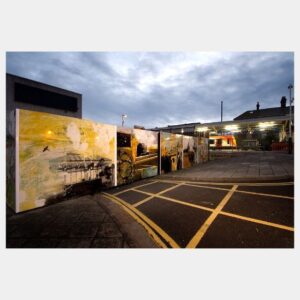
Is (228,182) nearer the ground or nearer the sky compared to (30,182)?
nearer the ground

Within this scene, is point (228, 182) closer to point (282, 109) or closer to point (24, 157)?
point (24, 157)

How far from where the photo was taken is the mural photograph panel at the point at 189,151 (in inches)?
462

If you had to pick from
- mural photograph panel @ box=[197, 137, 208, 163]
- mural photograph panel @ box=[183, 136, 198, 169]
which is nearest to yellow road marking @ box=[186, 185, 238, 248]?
mural photograph panel @ box=[183, 136, 198, 169]

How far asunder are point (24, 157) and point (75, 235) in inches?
96.0

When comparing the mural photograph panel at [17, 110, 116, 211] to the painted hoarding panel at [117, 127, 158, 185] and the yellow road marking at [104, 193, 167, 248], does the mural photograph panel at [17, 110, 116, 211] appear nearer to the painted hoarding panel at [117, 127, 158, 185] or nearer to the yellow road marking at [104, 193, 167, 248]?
the painted hoarding panel at [117, 127, 158, 185]

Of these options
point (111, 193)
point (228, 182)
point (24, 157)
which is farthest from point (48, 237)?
point (228, 182)

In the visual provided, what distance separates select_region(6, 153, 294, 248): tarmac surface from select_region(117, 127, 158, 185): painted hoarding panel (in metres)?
1.66

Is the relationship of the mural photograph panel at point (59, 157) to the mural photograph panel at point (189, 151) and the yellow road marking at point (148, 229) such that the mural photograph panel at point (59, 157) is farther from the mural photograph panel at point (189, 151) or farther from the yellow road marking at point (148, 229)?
the mural photograph panel at point (189, 151)

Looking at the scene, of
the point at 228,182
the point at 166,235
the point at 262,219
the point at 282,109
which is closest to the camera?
the point at 166,235

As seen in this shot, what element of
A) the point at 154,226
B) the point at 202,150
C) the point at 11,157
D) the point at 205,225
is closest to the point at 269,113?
the point at 202,150

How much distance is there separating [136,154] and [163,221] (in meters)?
4.32

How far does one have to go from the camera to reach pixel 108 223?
3.63m

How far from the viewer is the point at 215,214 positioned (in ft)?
12.9

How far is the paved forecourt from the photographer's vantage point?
2.91 m
